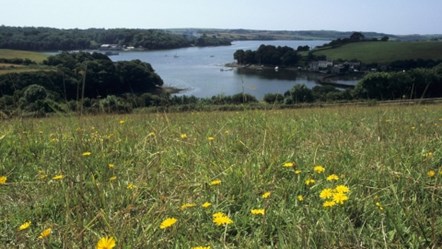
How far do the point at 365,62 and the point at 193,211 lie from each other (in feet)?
357

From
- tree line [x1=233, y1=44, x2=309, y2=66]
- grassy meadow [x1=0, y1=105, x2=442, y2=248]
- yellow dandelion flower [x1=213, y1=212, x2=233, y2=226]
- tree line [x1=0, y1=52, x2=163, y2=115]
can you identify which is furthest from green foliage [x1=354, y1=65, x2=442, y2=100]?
tree line [x1=233, y1=44, x2=309, y2=66]

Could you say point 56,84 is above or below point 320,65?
above

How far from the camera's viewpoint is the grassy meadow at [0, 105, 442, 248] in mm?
2062

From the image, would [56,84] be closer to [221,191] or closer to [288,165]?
[221,191]

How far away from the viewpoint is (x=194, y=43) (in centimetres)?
19462

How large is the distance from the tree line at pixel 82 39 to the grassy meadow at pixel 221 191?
10346 cm

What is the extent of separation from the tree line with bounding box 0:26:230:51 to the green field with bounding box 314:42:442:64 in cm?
6561

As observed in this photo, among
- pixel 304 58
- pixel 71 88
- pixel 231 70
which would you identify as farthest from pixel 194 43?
pixel 71 88

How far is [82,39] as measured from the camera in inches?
4877

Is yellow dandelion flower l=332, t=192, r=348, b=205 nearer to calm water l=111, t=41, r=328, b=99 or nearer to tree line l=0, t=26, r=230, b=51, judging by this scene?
calm water l=111, t=41, r=328, b=99

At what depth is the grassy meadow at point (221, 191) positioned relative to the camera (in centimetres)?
206

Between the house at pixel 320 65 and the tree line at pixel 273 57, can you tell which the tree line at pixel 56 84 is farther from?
the house at pixel 320 65

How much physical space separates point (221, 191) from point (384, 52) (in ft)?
379

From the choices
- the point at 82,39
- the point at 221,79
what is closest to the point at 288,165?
the point at 221,79
